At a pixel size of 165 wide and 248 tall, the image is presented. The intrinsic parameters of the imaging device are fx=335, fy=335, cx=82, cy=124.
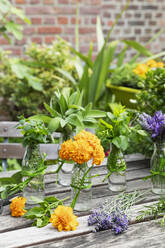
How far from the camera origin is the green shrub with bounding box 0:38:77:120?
305 cm

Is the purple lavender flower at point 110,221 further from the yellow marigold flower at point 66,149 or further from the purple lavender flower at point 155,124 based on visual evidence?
the purple lavender flower at point 155,124

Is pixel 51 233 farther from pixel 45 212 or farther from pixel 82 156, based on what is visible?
pixel 82 156

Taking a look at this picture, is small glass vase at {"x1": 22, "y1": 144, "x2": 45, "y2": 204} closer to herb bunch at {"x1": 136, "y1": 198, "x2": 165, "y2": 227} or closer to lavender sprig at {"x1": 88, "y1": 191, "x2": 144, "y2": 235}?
lavender sprig at {"x1": 88, "y1": 191, "x2": 144, "y2": 235}

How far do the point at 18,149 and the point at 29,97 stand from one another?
4.80 feet

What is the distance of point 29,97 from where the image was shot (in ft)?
10.2

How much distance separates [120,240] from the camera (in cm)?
91

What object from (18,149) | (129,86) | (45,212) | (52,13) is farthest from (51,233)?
(52,13)

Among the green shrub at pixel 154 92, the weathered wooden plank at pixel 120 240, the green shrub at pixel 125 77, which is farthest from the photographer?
the green shrub at pixel 125 77

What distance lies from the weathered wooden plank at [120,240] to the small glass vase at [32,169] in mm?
246

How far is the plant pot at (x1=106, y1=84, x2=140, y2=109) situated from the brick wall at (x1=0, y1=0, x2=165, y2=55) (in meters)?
1.00

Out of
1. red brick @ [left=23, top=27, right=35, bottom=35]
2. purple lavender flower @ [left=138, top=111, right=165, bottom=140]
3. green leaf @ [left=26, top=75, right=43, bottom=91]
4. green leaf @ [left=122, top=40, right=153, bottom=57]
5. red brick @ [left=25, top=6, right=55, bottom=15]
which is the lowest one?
purple lavender flower @ [left=138, top=111, right=165, bottom=140]

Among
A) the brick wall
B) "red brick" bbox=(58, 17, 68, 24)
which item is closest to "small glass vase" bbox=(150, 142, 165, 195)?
the brick wall

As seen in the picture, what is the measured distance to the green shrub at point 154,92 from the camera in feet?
5.02

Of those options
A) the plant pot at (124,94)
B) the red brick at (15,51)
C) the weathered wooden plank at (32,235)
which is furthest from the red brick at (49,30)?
the weathered wooden plank at (32,235)
